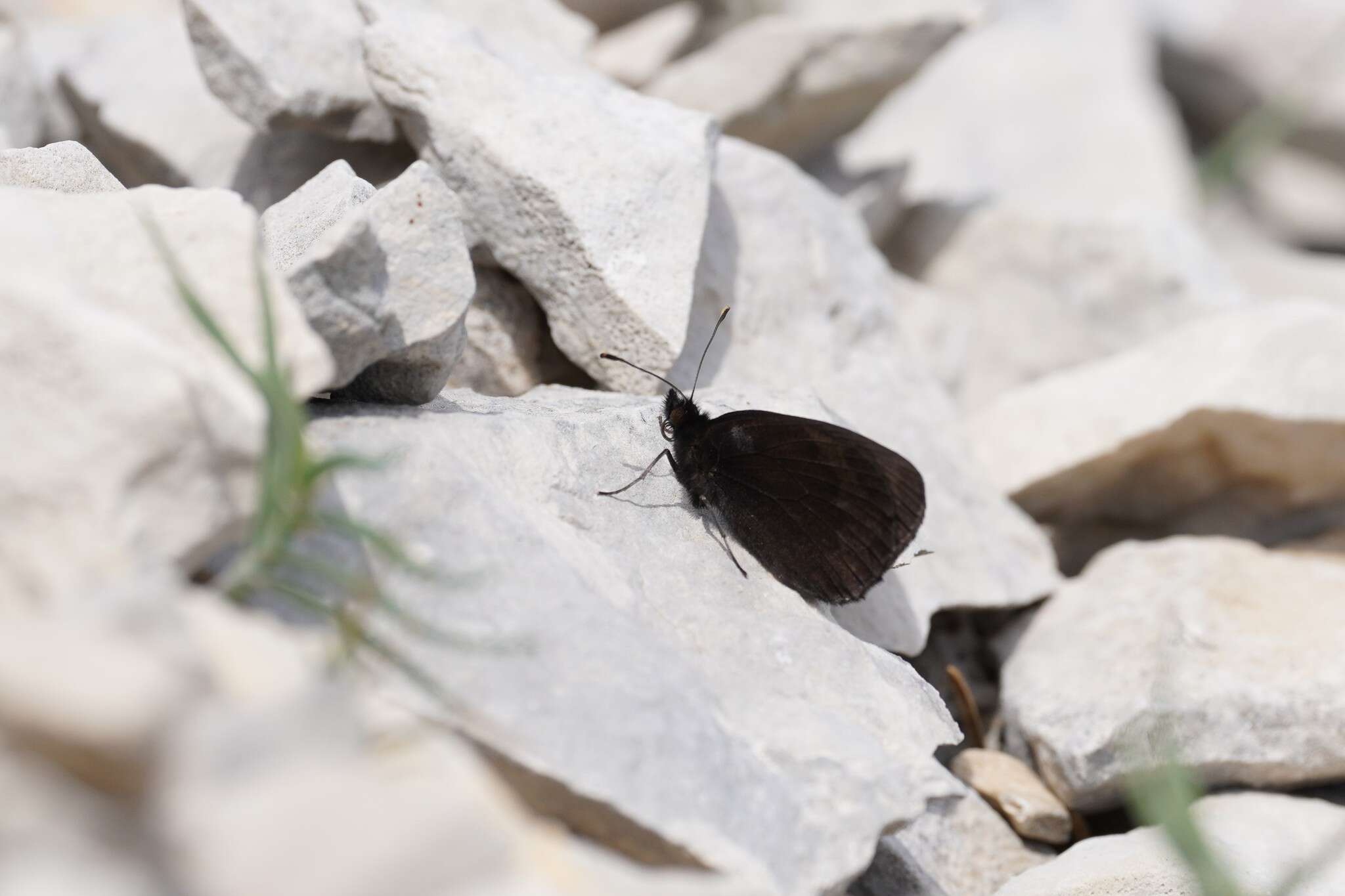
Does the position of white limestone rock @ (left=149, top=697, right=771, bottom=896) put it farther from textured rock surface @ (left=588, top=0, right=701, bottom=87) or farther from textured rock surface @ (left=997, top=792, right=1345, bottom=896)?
Result: textured rock surface @ (left=588, top=0, right=701, bottom=87)

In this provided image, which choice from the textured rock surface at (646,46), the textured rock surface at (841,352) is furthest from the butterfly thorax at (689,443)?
the textured rock surface at (646,46)

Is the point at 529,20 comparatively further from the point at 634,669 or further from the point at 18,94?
the point at 634,669

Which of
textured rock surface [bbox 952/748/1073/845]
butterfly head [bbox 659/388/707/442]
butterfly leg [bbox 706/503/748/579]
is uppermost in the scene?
butterfly head [bbox 659/388/707/442]

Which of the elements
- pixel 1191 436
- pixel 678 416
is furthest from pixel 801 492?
pixel 1191 436

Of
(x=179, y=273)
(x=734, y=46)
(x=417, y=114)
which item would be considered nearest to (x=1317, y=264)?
(x=734, y=46)

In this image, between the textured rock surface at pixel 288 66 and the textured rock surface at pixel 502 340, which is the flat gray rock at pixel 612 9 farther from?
the textured rock surface at pixel 502 340

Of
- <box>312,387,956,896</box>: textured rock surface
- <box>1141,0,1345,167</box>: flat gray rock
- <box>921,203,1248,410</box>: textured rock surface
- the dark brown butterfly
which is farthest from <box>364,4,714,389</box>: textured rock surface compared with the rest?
<box>1141,0,1345,167</box>: flat gray rock
